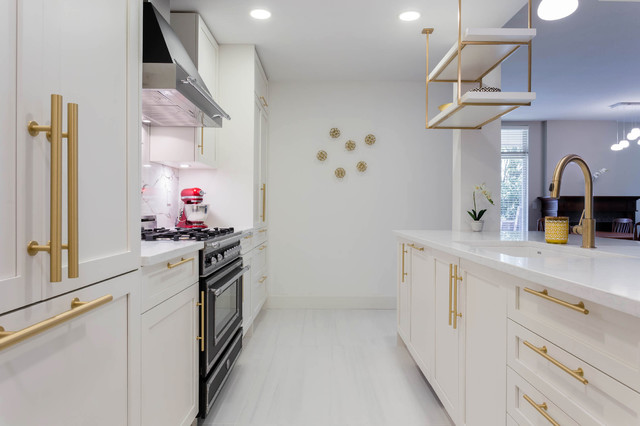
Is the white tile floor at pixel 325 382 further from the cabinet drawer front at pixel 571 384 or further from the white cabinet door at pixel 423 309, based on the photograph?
the cabinet drawer front at pixel 571 384

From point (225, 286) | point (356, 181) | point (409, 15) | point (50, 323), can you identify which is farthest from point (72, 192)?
point (356, 181)

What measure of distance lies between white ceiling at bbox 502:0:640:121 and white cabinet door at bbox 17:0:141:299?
3.23 m

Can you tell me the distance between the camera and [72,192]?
0.85 metres

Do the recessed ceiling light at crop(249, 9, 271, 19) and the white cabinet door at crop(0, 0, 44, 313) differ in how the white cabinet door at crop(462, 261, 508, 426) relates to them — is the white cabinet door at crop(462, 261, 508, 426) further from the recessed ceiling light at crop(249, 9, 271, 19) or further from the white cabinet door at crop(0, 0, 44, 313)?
the recessed ceiling light at crop(249, 9, 271, 19)

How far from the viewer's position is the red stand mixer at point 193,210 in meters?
2.93

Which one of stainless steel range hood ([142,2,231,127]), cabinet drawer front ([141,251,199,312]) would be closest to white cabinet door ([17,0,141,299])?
cabinet drawer front ([141,251,199,312])

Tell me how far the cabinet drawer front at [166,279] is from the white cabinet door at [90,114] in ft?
0.42

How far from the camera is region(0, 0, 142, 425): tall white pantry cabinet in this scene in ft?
2.53

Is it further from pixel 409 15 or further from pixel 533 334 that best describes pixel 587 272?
pixel 409 15

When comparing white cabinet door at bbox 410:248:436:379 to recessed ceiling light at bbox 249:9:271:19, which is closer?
white cabinet door at bbox 410:248:436:379

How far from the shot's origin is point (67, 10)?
0.95 meters

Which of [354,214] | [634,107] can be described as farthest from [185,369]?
[634,107]

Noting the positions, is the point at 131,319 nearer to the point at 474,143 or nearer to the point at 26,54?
the point at 26,54

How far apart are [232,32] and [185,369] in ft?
8.37
